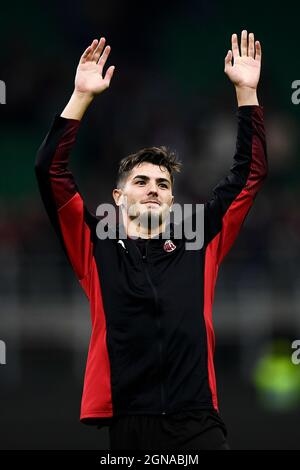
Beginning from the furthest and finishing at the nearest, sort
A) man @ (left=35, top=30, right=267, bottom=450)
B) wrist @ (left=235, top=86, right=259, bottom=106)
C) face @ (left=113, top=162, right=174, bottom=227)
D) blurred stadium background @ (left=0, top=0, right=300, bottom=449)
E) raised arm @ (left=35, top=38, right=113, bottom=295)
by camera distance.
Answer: blurred stadium background @ (left=0, top=0, right=300, bottom=449) → wrist @ (left=235, top=86, right=259, bottom=106) → face @ (left=113, top=162, right=174, bottom=227) → raised arm @ (left=35, top=38, right=113, bottom=295) → man @ (left=35, top=30, right=267, bottom=450)

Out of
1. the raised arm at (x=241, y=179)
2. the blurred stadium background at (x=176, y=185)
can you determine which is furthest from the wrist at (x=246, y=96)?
the blurred stadium background at (x=176, y=185)

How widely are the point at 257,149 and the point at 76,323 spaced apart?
6.67 metres

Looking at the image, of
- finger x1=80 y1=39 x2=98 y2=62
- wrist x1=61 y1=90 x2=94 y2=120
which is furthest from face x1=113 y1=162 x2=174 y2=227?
finger x1=80 y1=39 x2=98 y2=62

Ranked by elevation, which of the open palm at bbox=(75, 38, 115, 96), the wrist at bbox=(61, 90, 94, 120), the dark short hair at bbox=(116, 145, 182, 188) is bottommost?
the dark short hair at bbox=(116, 145, 182, 188)

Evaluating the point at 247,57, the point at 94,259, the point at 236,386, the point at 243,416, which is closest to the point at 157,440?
the point at 94,259

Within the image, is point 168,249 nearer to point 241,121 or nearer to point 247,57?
point 241,121

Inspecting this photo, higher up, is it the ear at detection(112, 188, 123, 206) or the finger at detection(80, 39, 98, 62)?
the finger at detection(80, 39, 98, 62)

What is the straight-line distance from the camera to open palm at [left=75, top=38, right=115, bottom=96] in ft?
13.1

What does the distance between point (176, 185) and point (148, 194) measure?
24.0 feet

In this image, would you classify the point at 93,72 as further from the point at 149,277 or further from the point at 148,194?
the point at 149,277

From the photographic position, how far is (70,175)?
3955 millimetres

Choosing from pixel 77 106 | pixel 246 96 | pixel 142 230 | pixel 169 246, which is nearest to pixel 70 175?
pixel 77 106

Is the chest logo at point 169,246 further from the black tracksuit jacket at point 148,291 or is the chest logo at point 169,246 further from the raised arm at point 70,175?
the raised arm at point 70,175

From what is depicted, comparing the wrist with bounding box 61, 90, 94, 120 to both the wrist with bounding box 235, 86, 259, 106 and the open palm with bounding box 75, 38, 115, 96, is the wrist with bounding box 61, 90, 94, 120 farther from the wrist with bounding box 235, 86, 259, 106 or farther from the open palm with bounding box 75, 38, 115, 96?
the wrist with bounding box 235, 86, 259, 106
